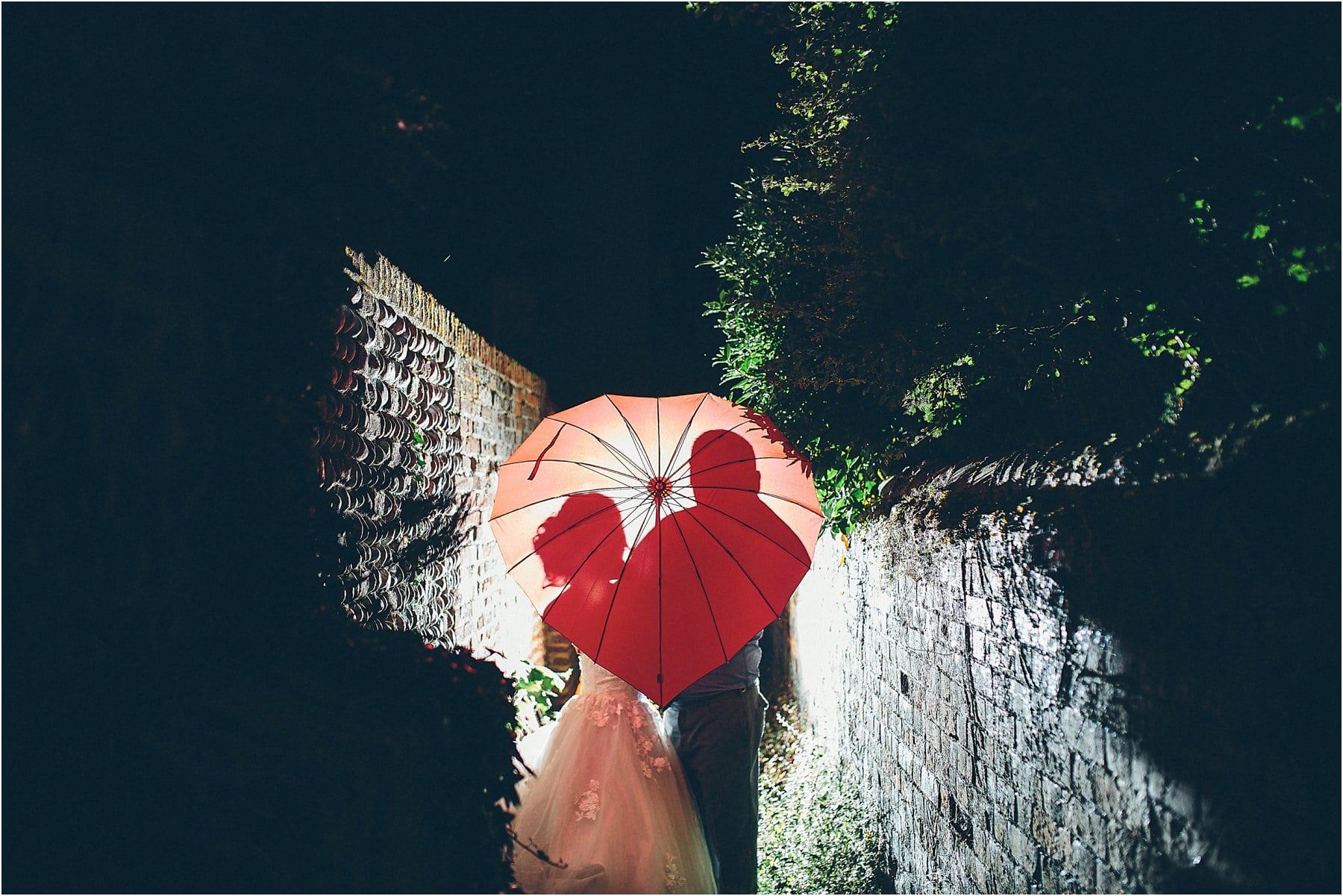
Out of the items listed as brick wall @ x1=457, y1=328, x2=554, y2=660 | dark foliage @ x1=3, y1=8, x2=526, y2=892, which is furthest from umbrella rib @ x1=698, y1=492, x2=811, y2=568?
brick wall @ x1=457, y1=328, x2=554, y2=660

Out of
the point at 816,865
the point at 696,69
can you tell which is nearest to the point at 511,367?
the point at 696,69

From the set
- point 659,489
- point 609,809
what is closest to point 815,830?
point 609,809

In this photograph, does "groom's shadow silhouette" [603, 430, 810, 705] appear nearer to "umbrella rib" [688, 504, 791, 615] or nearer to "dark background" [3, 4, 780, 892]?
"umbrella rib" [688, 504, 791, 615]

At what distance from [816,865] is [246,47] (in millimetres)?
4669

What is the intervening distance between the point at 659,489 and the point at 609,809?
1.41 meters

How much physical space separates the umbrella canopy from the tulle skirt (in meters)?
0.34

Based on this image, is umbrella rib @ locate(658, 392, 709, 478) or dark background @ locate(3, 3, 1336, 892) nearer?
dark background @ locate(3, 3, 1336, 892)

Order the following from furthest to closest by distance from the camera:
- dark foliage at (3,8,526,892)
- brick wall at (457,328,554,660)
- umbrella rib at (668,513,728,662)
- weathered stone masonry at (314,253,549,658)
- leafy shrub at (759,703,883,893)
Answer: brick wall at (457,328,554,660), leafy shrub at (759,703,883,893), umbrella rib at (668,513,728,662), weathered stone masonry at (314,253,549,658), dark foliage at (3,8,526,892)

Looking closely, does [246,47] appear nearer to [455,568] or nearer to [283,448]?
[283,448]

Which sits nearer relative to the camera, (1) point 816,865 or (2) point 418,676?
(2) point 418,676

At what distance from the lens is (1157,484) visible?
1.72m

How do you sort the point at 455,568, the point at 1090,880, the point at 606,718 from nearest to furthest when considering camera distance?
the point at 1090,880, the point at 606,718, the point at 455,568

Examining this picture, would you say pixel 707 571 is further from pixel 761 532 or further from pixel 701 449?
pixel 701 449

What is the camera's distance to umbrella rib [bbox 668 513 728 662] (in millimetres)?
3039
